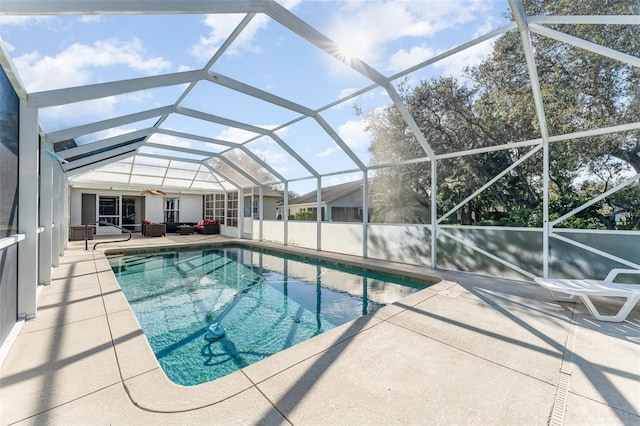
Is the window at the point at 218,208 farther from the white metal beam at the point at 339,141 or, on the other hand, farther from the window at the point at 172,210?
the white metal beam at the point at 339,141

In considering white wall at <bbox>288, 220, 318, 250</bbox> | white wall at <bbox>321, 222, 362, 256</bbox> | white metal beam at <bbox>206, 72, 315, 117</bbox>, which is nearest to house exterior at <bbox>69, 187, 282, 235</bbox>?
white wall at <bbox>288, 220, 318, 250</bbox>

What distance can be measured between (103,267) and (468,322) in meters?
7.91

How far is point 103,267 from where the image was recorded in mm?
6738

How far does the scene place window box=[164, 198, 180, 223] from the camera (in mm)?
16938

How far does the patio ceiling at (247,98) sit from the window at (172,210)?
520 centimetres

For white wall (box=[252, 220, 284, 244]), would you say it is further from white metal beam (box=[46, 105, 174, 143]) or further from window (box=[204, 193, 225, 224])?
white metal beam (box=[46, 105, 174, 143])

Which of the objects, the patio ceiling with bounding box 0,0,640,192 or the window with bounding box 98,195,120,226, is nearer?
the patio ceiling with bounding box 0,0,640,192

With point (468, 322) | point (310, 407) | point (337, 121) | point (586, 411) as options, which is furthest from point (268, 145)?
point (586, 411)

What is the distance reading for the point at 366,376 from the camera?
239 centimetres

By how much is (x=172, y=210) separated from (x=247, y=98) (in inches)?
533

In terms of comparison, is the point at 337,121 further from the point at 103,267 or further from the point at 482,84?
the point at 103,267

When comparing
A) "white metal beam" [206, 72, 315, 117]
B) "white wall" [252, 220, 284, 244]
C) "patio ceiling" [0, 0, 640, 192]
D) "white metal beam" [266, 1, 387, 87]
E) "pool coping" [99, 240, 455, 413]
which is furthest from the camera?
"white wall" [252, 220, 284, 244]

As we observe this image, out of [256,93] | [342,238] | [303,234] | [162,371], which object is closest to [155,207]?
[303,234]

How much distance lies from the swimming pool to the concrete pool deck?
74cm
